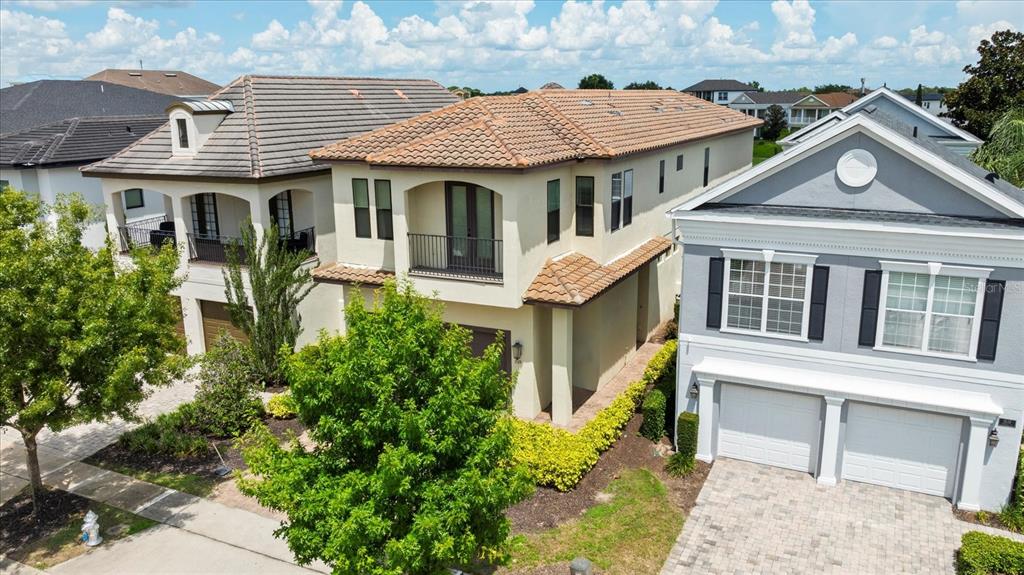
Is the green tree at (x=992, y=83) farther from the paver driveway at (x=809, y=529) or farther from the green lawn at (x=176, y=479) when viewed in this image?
the green lawn at (x=176, y=479)

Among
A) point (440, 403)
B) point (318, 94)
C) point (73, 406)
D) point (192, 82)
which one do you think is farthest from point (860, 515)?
point (192, 82)

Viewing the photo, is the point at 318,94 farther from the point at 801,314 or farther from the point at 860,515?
the point at 860,515

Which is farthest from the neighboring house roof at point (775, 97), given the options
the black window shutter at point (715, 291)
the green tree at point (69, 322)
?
the green tree at point (69, 322)

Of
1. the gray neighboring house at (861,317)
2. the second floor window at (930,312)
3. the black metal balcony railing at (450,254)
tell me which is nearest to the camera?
the gray neighboring house at (861,317)

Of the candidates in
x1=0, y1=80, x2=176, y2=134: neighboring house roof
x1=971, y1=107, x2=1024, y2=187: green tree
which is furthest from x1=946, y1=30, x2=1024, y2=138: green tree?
x1=0, y1=80, x2=176, y2=134: neighboring house roof

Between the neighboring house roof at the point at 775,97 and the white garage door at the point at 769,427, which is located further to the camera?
the neighboring house roof at the point at 775,97

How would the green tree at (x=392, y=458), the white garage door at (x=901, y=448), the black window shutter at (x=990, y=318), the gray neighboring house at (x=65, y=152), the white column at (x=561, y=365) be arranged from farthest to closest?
the gray neighboring house at (x=65, y=152) < the white column at (x=561, y=365) < the white garage door at (x=901, y=448) < the black window shutter at (x=990, y=318) < the green tree at (x=392, y=458)

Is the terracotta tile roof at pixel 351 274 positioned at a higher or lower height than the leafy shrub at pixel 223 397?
higher
